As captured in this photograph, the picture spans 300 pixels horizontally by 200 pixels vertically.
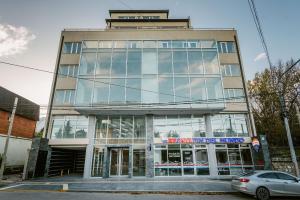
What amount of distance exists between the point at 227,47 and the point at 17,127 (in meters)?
29.7

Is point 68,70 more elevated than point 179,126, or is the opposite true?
point 68,70

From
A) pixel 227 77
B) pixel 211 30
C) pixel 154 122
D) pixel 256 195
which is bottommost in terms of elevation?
pixel 256 195

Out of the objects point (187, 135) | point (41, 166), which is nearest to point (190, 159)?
point (187, 135)

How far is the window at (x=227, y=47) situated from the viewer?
72.5 ft

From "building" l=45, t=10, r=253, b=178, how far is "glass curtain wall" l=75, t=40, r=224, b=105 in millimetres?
101

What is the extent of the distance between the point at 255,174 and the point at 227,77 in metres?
13.5

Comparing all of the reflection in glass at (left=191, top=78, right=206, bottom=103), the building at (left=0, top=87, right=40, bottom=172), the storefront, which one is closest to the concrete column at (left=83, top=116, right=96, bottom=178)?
the storefront

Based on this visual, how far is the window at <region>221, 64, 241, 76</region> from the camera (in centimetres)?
2112

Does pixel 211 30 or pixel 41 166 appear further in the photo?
pixel 211 30

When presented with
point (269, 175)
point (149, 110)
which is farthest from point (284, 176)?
point (149, 110)

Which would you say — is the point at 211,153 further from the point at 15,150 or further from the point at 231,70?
the point at 15,150

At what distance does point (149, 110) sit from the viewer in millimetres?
17828

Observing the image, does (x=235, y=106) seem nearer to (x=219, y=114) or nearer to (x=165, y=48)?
(x=219, y=114)

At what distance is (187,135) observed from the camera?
18562 millimetres
